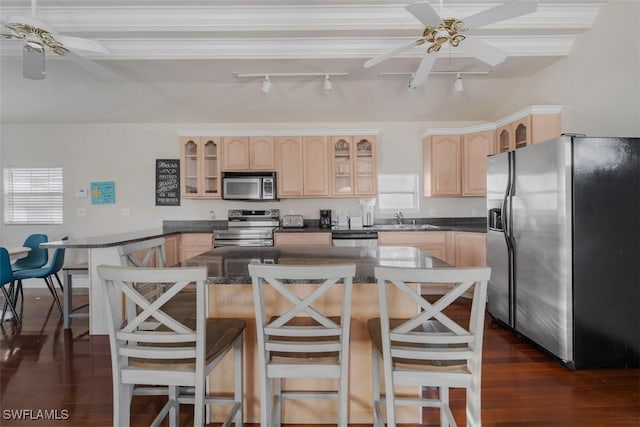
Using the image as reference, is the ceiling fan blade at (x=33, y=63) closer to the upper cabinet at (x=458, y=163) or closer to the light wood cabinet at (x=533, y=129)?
the upper cabinet at (x=458, y=163)

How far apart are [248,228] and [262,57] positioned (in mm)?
2232

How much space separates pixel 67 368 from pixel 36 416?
22.4 inches

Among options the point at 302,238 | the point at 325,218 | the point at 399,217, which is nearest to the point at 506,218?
the point at 399,217

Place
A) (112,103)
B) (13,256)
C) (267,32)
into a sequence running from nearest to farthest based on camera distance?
(267,32)
(13,256)
(112,103)

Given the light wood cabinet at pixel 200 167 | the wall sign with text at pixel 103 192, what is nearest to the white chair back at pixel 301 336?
the light wood cabinet at pixel 200 167

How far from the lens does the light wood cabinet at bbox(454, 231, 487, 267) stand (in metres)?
3.79

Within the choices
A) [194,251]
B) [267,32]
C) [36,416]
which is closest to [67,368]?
[36,416]

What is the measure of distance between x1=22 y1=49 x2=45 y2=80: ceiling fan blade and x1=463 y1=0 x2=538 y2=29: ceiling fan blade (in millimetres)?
2961

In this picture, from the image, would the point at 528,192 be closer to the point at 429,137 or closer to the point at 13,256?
the point at 429,137

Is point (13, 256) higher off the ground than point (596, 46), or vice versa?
point (596, 46)

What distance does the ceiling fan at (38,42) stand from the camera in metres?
2.08

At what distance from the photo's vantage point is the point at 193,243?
4.51m

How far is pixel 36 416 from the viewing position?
1.92 m

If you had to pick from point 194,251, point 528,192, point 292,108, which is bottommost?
point 194,251
